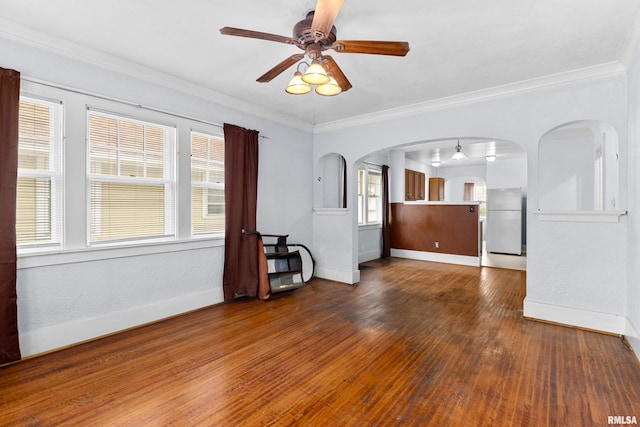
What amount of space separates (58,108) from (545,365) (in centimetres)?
479

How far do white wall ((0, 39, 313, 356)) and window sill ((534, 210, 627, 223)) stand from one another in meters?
3.64

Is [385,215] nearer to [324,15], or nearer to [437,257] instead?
[437,257]

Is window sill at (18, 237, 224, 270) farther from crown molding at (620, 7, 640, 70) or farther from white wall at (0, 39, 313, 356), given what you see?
crown molding at (620, 7, 640, 70)

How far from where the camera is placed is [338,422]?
1863mm

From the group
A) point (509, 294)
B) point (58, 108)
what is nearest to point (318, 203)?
point (509, 294)

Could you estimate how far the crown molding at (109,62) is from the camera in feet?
8.41

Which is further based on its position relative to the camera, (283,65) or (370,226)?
(370,226)

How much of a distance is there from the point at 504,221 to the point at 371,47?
729 centimetres

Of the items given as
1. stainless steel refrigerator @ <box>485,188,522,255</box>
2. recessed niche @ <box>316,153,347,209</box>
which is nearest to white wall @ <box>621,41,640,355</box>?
recessed niche @ <box>316,153,347,209</box>

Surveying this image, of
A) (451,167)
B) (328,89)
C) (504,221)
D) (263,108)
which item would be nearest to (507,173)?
(504,221)

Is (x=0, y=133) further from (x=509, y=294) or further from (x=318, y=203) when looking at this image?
(x=509, y=294)

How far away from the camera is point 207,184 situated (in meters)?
4.03

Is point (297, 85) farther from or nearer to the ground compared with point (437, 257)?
farther from the ground

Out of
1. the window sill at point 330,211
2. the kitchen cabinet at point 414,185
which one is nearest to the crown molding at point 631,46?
the window sill at point 330,211
